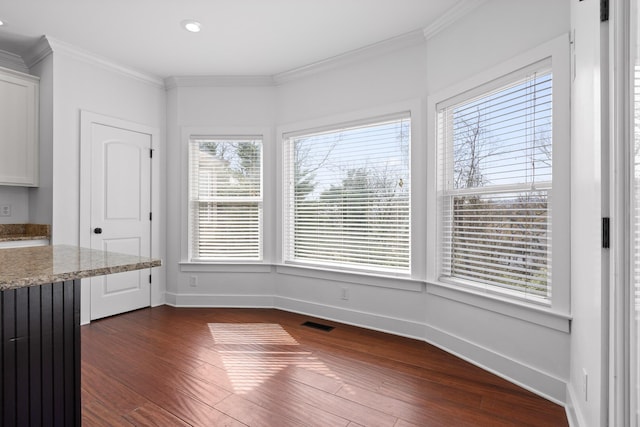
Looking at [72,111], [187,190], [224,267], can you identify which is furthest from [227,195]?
[72,111]

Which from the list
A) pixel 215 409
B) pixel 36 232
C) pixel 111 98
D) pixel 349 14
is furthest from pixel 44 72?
pixel 215 409

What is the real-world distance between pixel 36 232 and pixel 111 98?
5.03 ft

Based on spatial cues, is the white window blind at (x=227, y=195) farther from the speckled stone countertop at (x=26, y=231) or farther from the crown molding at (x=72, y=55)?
the speckled stone countertop at (x=26, y=231)

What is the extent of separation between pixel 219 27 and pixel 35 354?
2713 mm

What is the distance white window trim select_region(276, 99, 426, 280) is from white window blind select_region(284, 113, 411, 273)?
0.06 m

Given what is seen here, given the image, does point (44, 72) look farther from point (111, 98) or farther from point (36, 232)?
point (36, 232)

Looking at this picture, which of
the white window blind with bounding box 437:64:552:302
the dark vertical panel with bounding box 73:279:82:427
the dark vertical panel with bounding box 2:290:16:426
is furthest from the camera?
the white window blind with bounding box 437:64:552:302

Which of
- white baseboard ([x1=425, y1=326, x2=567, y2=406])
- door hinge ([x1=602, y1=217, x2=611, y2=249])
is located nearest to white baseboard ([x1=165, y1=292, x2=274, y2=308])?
white baseboard ([x1=425, y1=326, x2=567, y2=406])

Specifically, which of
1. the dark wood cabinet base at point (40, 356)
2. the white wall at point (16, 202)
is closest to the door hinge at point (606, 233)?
the dark wood cabinet base at point (40, 356)

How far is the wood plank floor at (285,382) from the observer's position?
190 centimetres

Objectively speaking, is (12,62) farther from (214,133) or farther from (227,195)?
(227,195)

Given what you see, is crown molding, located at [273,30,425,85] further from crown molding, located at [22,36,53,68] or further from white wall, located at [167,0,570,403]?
crown molding, located at [22,36,53,68]

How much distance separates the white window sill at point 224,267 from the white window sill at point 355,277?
20 centimetres

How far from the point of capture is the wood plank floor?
190cm
